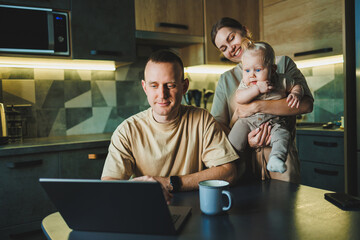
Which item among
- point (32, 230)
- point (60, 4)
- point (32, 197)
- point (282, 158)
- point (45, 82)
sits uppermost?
point (60, 4)

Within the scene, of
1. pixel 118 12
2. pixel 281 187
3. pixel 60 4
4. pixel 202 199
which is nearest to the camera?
pixel 202 199

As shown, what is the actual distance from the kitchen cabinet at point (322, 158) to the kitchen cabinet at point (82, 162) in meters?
1.76

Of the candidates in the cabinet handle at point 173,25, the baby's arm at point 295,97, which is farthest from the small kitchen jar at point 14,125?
the baby's arm at point 295,97

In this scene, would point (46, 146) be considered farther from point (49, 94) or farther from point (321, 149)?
point (321, 149)

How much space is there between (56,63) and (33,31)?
0.38m

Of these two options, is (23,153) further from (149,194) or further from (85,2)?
(149,194)

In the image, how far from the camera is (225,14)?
324 cm

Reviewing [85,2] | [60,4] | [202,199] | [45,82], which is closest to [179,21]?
[85,2]

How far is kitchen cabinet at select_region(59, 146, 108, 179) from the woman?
1.02m

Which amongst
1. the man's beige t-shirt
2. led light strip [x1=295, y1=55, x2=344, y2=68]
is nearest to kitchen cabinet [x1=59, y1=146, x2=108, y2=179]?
the man's beige t-shirt

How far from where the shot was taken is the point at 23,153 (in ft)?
6.75

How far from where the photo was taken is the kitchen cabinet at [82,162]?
2234 millimetres

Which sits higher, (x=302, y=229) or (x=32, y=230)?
(x=302, y=229)

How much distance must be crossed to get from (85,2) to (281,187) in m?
2.08
